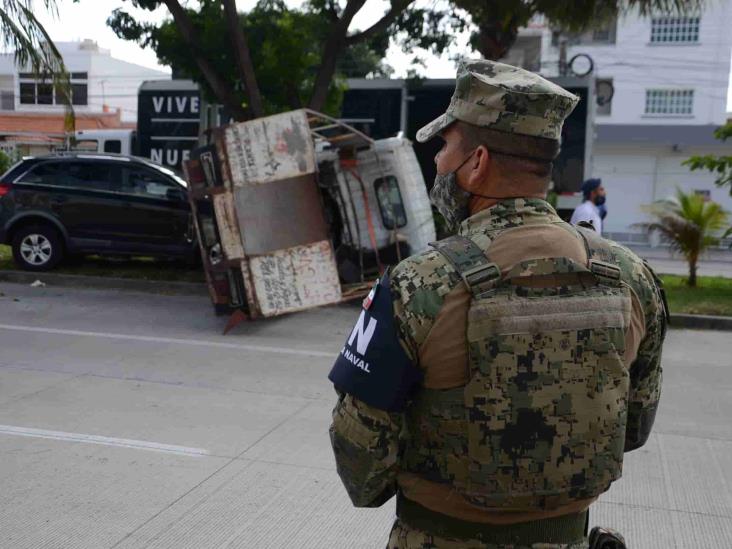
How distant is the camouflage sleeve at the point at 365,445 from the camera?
71.7 inches

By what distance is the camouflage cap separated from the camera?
187 cm

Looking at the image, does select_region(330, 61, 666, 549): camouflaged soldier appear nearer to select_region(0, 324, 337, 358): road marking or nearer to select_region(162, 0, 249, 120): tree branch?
select_region(0, 324, 337, 358): road marking

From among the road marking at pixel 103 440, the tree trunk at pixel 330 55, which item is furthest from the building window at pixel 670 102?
the road marking at pixel 103 440

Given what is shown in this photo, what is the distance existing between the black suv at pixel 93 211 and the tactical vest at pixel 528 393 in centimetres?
1136

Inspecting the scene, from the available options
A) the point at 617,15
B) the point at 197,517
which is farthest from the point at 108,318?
the point at 617,15

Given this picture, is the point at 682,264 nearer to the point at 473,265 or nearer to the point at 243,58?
the point at 243,58

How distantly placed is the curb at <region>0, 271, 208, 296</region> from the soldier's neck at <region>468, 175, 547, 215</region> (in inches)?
423

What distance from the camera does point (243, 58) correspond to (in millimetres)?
11586

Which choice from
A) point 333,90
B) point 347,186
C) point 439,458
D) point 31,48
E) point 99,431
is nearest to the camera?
point 439,458

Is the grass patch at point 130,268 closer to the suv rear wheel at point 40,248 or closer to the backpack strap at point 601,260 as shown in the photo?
the suv rear wheel at point 40,248

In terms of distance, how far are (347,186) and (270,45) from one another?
2.50 meters

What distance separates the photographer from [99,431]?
5781mm

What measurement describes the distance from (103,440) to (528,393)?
172 inches

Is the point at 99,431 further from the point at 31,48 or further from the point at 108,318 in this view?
the point at 31,48
